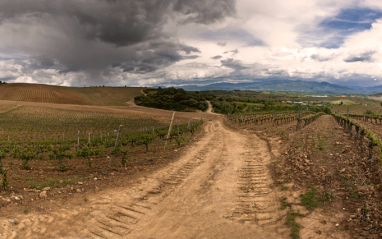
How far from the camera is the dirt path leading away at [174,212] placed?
6445 mm

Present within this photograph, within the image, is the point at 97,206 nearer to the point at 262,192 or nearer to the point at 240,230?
the point at 240,230

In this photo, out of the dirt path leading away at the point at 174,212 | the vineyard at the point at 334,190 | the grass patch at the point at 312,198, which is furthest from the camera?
the grass patch at the point at 312,198

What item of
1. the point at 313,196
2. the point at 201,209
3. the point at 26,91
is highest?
the point at 26,91

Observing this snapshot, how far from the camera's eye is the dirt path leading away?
6.45 meters

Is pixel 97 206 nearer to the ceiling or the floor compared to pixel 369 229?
nearer to the floor

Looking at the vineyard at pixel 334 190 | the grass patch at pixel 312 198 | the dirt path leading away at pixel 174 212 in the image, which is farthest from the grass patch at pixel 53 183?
the grass patch at pixel 312 198

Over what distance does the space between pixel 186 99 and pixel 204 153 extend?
8607 cm

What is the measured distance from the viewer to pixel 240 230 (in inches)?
257

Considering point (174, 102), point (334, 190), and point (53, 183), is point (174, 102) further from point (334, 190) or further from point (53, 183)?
point (334, 190)

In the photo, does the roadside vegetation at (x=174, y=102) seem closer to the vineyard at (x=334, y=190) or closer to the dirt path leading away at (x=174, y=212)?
the vineyard at (x=334, y=190)

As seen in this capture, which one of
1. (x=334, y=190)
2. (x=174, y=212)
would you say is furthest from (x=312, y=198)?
(x=174, y=212)

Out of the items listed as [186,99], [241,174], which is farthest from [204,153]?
[186,99]

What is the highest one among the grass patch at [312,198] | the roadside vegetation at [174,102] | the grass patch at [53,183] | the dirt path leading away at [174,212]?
the roadside vegetation at [174,102]

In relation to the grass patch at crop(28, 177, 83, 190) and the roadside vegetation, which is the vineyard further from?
the roadside vegetation
